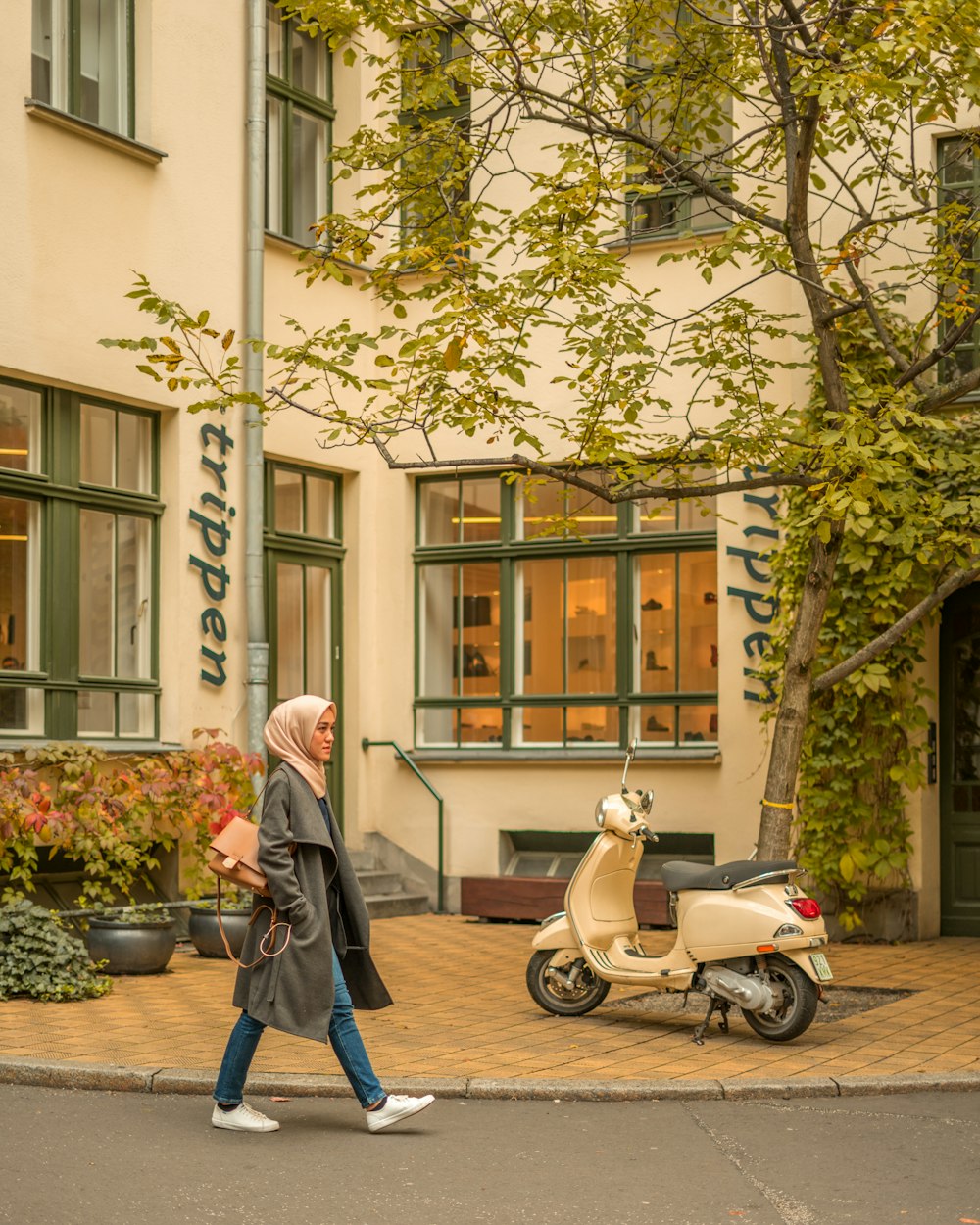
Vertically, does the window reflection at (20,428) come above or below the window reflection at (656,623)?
above

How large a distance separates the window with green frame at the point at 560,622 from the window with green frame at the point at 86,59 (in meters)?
4.51

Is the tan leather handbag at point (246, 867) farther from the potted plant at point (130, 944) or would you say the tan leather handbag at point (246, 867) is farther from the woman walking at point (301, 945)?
the potted plant at point (130, 944)

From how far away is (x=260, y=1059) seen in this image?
8.21m

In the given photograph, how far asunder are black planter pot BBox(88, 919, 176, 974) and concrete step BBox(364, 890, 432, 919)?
11.5 ft

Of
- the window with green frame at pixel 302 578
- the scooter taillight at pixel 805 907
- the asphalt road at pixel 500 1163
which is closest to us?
the asphalt road at pixel 500 1163

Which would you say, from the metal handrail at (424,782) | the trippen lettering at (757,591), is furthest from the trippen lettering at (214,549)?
the trippen lettering at (757,591)

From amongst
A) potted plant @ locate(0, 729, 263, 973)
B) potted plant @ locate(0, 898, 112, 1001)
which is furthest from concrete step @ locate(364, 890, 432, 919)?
potted plant @ locate(0, 898, 112, 1001)

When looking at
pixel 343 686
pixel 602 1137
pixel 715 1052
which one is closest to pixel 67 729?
pixel 343 686

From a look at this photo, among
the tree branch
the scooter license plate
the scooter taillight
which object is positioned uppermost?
the tree branch

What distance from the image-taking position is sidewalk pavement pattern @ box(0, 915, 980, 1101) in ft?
25.3

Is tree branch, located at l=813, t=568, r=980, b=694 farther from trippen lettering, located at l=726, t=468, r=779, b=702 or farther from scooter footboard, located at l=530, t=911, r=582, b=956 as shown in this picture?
trippen lettering, located at l=726, t=468, r=779, b=702

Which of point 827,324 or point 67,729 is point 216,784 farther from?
point 827,324

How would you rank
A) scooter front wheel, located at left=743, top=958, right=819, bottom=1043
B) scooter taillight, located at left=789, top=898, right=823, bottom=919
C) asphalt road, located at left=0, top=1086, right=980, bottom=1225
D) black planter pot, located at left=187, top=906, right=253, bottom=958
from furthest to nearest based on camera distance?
black planter pot, located at left=187, top=906, right=253, bottom=958, scooter taillight, located at left=789, top=898, right=823, bottom=919, scooter front wheel, located at left=743, top=958, right=819, bottom=1043, asphalt road, located at left=0, top=1086, right=980, bottom=1225

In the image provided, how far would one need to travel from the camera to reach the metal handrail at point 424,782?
50.8ft
